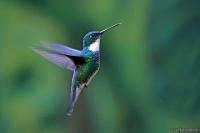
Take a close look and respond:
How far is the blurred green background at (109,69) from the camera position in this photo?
3.90 ft

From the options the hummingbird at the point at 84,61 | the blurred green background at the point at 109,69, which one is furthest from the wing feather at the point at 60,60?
the blurred green background at the point at 109,69

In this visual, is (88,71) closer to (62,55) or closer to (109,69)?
(62,55)

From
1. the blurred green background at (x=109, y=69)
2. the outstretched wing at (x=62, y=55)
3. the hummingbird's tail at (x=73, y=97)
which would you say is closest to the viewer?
the outstretched wing at (x=62, y=55)

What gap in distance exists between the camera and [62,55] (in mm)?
586

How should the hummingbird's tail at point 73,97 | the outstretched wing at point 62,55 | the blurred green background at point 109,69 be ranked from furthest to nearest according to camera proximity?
the blurred green background at point 109,69 → the hummingbird's tail at point 73,97 → the outstretched wing at point 62,55

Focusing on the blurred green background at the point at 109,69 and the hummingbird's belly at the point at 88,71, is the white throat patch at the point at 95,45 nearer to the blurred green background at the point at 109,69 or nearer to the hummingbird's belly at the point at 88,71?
the hummingbird's belly at the point at 88,71

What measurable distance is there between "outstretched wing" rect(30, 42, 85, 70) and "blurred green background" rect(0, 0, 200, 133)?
556 millimetres

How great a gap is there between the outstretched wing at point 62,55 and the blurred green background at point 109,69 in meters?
0.56

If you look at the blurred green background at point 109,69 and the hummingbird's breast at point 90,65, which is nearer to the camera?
the hummingbird's breast at point 90,65

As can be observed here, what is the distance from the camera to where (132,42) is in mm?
1254

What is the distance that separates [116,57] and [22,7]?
60cm

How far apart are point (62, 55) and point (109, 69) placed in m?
0.67

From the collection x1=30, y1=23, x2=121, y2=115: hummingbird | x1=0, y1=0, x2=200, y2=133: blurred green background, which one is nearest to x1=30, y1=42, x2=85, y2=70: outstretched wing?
x1=30, y1=23, x2=121, y2=115: hummingbird

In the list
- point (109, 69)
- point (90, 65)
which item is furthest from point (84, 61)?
point (109, 69)
